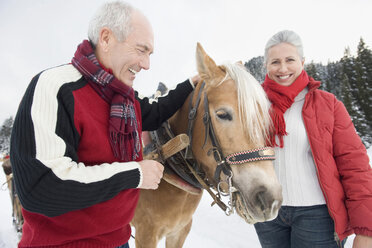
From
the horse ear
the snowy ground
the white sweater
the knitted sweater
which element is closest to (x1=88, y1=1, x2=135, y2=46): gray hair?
the knitted sweater

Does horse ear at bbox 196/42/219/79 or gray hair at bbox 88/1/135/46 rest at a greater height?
gray hair at bbox 88/1/135/46

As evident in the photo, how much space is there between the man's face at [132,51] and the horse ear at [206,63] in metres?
0.51

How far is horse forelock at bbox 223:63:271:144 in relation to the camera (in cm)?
143

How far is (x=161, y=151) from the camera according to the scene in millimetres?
1772

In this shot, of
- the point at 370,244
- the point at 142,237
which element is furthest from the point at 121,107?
the point at 370,244

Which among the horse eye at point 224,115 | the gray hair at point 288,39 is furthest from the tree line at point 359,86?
the horse eye at point 224,115

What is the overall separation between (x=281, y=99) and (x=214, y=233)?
12.3ft

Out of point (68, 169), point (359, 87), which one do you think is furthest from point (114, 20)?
point (359, 87)

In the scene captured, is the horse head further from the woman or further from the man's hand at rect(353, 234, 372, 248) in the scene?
the man's hand at rect(353, 234, 372, 248)

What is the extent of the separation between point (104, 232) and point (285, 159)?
1487 millimetres

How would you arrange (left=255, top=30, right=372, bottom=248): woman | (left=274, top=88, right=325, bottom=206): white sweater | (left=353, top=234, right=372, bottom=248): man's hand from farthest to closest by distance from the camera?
1. (left=274, top=88, right=325, bottom=206): white sweater
2. (left=255, top=30, right=372, bottom=248): woman
3. (left=353, top=234, right=372, bottom=248): man's hand

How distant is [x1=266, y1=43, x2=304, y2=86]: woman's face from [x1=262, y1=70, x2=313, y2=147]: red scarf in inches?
2.6

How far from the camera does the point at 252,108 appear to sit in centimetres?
145

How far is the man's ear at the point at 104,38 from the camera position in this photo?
4.01 ft
